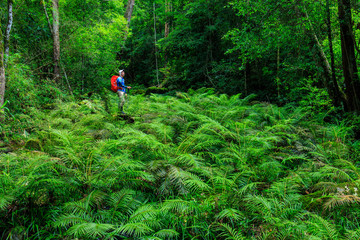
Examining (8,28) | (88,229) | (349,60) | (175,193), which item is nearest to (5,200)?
(88,229)

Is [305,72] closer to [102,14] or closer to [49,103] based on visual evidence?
[49,103]

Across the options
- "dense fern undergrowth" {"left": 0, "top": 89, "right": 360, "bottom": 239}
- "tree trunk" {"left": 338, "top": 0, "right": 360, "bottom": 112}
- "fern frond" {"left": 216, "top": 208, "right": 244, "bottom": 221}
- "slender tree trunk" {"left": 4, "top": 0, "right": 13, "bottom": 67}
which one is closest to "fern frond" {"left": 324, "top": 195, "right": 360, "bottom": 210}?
"dense fern undergrowth" {"left": 0, "top": 89, "right": 360, "bottom": 239}

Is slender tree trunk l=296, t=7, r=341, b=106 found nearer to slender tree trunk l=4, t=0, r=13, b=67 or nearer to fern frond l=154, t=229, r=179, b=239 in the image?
fern frond l=154, t=229, r=179, b=239

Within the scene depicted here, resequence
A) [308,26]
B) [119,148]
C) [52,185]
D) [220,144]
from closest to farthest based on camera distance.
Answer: [52,185] → [119,148] → [220,144] → [308,26]

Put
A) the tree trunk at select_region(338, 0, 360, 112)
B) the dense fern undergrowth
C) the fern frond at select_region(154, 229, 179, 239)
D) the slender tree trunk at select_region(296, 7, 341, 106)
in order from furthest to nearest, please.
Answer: the slender tree trunk at select_region(296, 7, 341, 106), the tree trunk at select_region(338, 0, 360, 112), the dense fern undergrowth, the fern frond at select_region(154, 229, 179, 239)

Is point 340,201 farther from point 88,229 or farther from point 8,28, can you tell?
point 8,28

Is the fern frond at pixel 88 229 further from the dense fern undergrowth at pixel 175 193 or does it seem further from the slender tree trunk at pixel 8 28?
the slender tree trunk at pixel 8 28

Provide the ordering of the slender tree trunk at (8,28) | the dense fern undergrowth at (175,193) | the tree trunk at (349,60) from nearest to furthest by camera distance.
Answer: the dense fern undergrowth at (175,193) < the slender tree trunk at (8,28) < the tree trunk at (349,60)

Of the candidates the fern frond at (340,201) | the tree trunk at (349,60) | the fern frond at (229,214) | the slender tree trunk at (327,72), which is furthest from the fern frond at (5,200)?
the slender tree trunk at (327,72)

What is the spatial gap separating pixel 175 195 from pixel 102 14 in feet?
40.7

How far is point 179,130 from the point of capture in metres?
5.53

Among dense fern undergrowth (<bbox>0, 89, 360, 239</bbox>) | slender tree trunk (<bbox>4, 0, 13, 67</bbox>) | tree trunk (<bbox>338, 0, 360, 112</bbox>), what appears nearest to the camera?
dense fern undergrowth (<bbox>0, 89, 360, 239</bbox>)

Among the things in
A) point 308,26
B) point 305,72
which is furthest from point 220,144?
point 305,72

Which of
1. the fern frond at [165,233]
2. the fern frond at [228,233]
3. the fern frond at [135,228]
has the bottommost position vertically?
the fern frond at [228,233]
